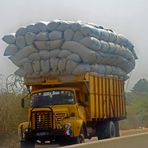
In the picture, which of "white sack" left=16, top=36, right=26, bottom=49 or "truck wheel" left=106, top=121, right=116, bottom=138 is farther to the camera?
"truck wheel" left=106, top=121, right=116, bottom=138

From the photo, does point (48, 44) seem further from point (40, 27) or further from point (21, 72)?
point (21, 72)

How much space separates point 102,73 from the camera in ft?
77.8

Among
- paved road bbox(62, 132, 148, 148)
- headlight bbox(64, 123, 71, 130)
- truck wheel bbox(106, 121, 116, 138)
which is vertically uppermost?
paved road bbox(62, 132, 148, 148)

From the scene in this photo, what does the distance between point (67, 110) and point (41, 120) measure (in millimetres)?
1096

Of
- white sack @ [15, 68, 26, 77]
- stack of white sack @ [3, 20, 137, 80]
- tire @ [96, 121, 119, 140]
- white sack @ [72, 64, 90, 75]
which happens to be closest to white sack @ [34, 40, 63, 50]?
stack of white sack @ [3, 20, 137, 80]

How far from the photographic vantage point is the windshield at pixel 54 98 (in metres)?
21.2

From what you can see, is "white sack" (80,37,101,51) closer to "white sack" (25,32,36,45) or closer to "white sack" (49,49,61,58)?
"white sack" (49,49,61,58)

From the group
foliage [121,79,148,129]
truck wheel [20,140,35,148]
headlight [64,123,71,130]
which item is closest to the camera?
headlight [64,123,71,130]

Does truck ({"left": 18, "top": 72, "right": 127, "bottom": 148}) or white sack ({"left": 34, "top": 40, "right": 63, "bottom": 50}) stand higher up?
white sack ({"left": 34, "top": 40, "right": 63, "bottom": 50})

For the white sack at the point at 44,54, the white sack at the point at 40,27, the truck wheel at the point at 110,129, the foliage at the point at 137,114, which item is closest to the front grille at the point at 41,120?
the white sack at the point at 44,54

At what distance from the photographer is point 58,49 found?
2194cm

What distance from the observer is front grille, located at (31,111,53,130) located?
2055 centimetres

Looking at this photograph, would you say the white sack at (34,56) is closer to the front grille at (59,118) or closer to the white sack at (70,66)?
the white sack at (70,66)

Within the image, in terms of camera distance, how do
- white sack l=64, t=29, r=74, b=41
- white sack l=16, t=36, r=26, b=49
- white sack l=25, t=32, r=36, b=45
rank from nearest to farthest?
white sack l=64, t=29, r=74, b=41 < white sack l=25, t=32, r=36, b=45 < white sack l=16, t=36, r=26, b=49
